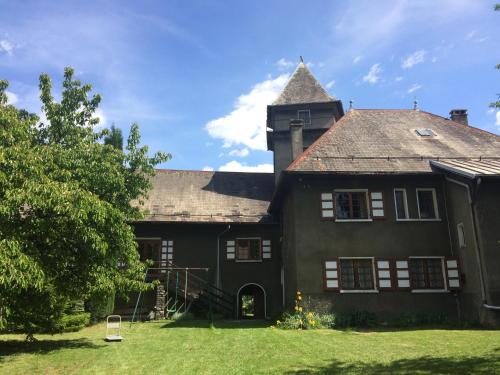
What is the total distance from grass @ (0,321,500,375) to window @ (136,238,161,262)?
9.46 m

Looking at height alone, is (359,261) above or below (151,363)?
above

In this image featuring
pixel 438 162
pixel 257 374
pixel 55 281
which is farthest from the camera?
pixel 438 162

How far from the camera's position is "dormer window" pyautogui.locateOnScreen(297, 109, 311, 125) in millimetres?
27969

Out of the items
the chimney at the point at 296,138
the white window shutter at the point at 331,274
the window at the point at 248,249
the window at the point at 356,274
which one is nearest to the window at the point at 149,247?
the window at the point at 248,249

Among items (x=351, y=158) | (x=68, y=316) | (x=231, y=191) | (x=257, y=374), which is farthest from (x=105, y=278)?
(x=231, y=191)

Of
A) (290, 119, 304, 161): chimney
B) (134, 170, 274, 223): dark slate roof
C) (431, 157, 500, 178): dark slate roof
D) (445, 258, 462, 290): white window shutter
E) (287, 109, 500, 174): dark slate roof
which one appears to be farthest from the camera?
(290, 119, 304, 161): chimney

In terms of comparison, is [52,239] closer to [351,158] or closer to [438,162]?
[351,158]

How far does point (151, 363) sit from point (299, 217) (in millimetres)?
8944

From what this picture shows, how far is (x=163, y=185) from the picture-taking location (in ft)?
88.7

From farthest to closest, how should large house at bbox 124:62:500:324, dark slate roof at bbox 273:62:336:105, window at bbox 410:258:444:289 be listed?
dark slate roof at bbox 273:62:336:105 → window at bbox 410:258:444:289 → large house at bbox 124:62:500:324

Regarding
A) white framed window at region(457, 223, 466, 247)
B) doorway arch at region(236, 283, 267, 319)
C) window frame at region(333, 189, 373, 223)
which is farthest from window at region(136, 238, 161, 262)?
white framed window at region(457, 223, 466, 247)

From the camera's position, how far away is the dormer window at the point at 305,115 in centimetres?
2797

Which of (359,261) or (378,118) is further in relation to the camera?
(378,118)

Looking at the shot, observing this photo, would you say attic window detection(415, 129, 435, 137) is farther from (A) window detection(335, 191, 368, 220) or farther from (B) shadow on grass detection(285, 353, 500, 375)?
(B) shadow on grass detection(285, 353, 500, 375)
